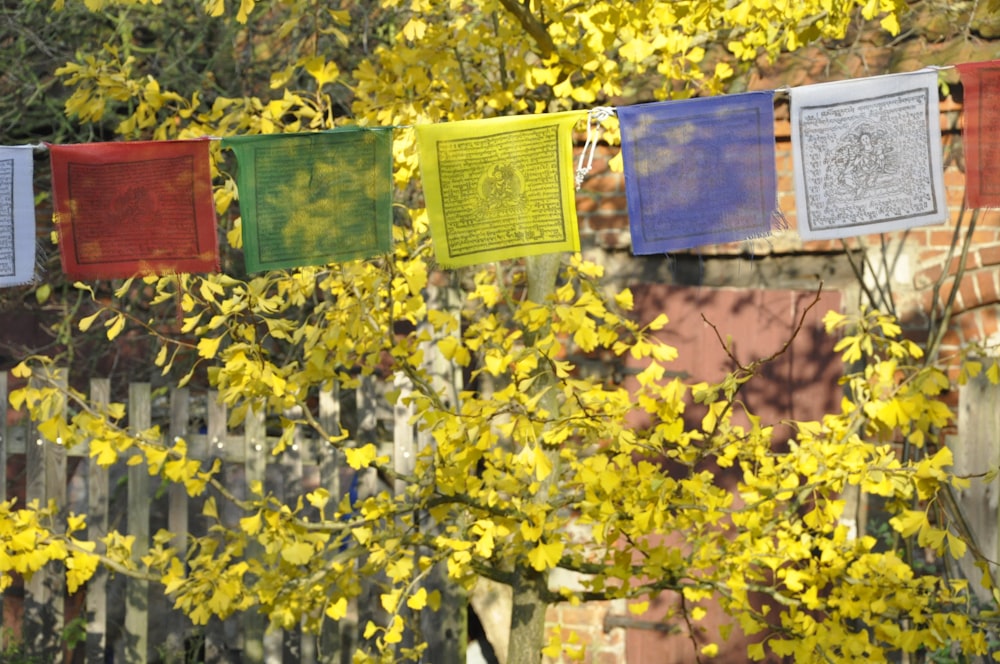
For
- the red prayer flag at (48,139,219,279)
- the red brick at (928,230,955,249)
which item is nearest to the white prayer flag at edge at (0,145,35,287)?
the red prayer flag at (48,139,219,279)

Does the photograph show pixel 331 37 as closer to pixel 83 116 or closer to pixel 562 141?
pixel 83 116

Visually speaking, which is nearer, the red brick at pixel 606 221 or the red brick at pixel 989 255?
the red brick at pixel 989 255

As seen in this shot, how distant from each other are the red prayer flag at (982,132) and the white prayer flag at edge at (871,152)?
9cm

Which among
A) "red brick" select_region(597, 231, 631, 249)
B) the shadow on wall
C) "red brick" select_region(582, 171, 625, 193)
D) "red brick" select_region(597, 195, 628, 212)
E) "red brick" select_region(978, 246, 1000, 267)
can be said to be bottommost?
the shadow on wall

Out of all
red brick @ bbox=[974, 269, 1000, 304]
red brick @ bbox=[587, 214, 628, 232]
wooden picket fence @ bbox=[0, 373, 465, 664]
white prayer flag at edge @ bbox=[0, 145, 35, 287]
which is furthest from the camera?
red brick @ bbox=[587, 214, 628, 232]

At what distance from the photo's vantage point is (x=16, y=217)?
4.02 meters

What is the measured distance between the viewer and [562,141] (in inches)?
149

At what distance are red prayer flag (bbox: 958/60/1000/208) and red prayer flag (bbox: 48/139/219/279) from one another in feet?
7.04

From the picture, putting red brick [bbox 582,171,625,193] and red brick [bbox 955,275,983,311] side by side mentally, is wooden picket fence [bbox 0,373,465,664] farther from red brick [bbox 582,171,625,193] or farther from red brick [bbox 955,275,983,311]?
red brick [bbox 955,275,983,311]

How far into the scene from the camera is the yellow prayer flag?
149 inches

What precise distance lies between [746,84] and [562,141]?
2.12 metres

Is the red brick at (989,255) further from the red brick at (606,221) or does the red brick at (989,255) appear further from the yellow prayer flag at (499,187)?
the yellow prayer flag at (499,187)

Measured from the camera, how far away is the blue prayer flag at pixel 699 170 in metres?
3.77

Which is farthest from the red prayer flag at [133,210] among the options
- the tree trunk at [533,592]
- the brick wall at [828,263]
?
the brick wall at [828,263]
